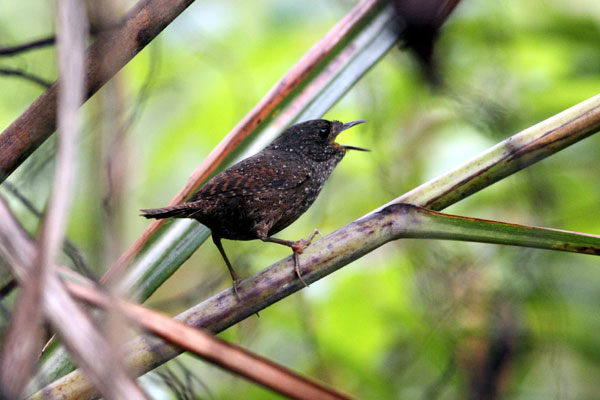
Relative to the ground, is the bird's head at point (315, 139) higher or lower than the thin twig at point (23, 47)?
lower

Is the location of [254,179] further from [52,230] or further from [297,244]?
[52,230]

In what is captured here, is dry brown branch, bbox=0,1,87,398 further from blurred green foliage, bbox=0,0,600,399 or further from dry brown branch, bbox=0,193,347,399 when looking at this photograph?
blurred green foliage, bbox=0,0,600,399

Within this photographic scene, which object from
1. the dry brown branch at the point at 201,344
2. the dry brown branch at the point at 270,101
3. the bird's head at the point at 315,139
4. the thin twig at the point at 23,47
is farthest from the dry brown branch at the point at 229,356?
the bird's head at the point at 315,139

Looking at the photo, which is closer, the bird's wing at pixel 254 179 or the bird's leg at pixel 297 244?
the bird's leg at pixel 297 244

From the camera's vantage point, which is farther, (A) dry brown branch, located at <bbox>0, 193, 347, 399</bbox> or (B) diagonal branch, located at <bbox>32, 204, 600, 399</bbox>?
(B) diagonal branch, located at <bbox>32, 204, 600, 399</bbox>

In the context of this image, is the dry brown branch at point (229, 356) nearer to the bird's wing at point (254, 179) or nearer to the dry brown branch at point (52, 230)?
the dry brown branch at point (52, 230)

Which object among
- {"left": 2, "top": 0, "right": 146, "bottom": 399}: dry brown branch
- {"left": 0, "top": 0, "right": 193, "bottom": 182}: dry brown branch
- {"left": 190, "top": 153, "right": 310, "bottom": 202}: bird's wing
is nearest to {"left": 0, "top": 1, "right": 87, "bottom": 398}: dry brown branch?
{"left": 2, "top": 0, "right": 146, "bottom": 399}: dry brown branch
